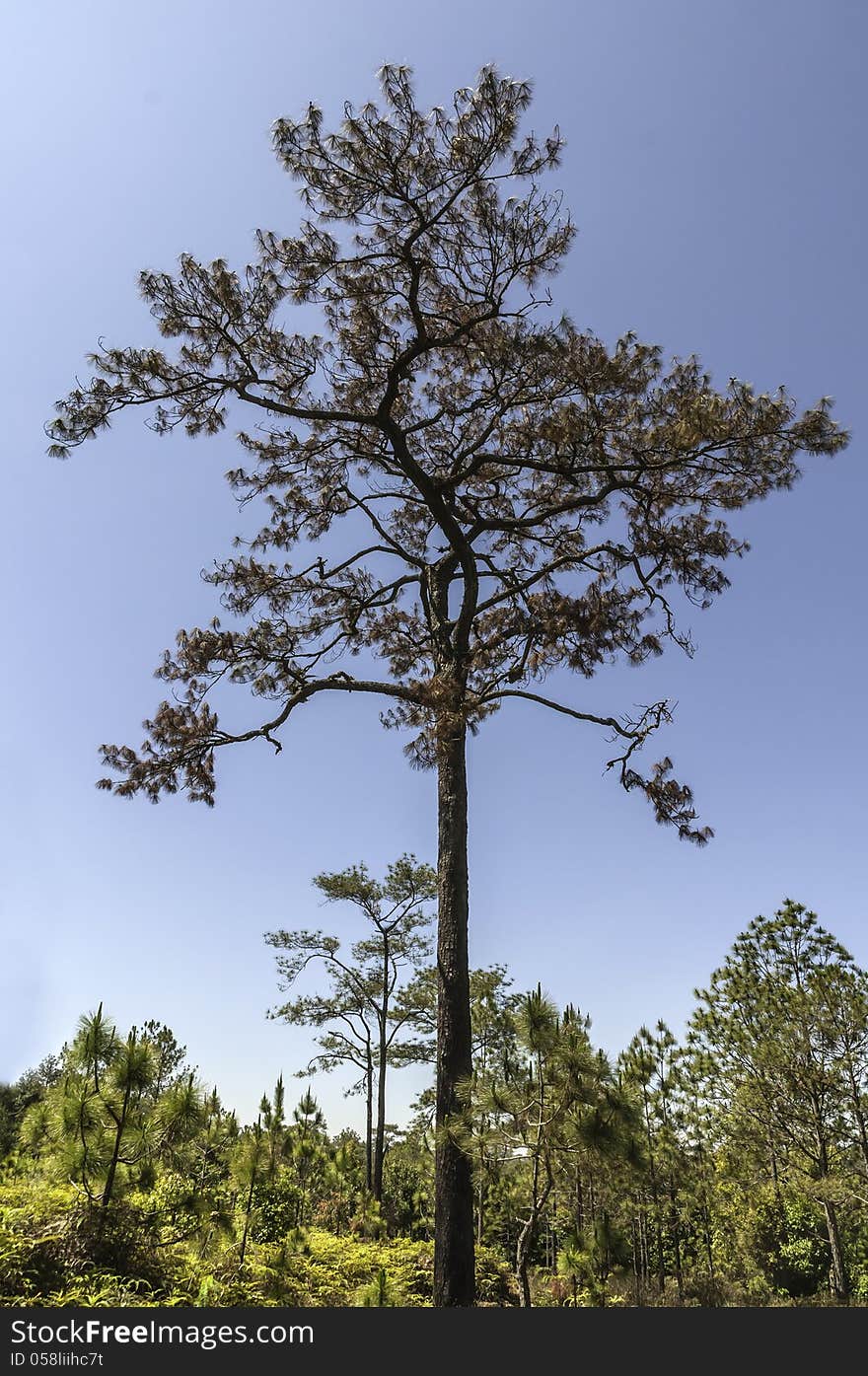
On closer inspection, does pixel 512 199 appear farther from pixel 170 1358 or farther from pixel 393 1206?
pixel 393 1206

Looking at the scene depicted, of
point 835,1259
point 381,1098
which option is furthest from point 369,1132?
point 835,1259

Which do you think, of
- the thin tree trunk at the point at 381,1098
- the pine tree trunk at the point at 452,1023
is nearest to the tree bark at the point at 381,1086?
the thin tree trunk at the point at 381,1098

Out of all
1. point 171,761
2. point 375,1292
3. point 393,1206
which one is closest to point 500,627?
point 171,761

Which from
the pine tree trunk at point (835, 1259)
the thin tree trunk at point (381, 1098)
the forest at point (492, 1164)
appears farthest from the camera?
the thin tree trunk at point (381, 1098)

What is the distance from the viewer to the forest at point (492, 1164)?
5.17 m

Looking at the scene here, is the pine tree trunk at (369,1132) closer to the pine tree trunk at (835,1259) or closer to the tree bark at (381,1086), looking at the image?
the tree bark at (381,1086)

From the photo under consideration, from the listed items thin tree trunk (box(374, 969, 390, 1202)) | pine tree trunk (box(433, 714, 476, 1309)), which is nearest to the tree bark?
thin tree trunk (box(374, 969, 390, 1202))

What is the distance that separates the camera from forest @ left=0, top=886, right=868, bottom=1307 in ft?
17.0

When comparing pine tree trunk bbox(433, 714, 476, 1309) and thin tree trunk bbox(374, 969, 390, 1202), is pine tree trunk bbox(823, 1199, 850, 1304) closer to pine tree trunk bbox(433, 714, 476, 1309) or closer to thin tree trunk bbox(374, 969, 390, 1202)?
thin tree trunk bbox(374, 969, 390, 1202)

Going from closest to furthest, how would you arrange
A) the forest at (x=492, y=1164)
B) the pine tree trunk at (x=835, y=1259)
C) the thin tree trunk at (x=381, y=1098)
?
the forest at (x=492, y=1164), the pine tree trunk at (x=835, y=1259), the thin tree trunk at (x=381, y=1098)

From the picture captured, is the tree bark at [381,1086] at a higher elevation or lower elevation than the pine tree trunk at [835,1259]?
higher

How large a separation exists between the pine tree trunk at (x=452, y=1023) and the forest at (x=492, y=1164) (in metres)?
0.27

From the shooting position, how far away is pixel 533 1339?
2906mm

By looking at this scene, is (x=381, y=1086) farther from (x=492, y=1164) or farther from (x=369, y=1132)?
(x=492, y=1164)
